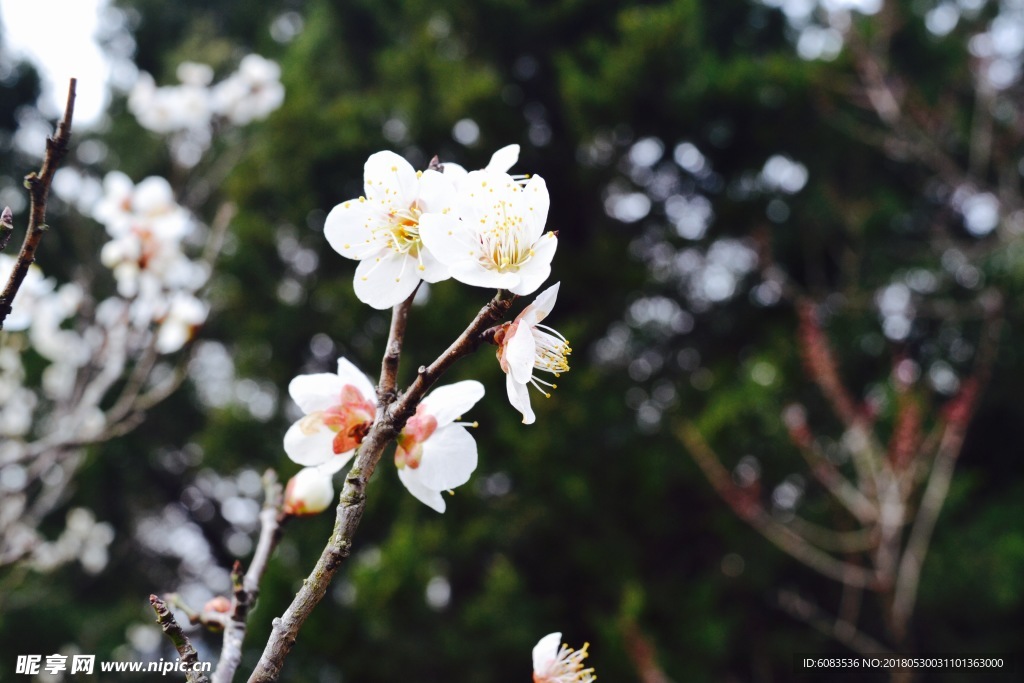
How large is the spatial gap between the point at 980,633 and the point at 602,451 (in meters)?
1.86

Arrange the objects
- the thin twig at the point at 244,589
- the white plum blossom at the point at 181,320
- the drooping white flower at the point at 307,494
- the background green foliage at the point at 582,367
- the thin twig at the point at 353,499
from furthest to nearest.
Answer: the background green foliage at the point at 582,367
the white plum blossom at the point at 181,320
the drooping white flower at the point at 307,494
the thin twig at the point at 244,589
the thin twig at the point at 353,499

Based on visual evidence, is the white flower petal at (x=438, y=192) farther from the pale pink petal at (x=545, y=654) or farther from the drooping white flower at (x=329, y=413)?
the pale pink petal at (x=545, y=654)

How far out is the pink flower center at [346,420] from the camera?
21.6 inches

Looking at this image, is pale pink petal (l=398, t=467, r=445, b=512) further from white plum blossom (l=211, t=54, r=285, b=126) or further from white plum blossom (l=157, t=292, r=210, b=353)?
white plum blossom (l=211, t=54, r=285, b=126)

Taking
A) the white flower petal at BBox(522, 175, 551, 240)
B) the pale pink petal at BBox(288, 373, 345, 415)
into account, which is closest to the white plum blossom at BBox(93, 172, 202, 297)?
the pale pink petal at BBox(288, 373, 345, 415)

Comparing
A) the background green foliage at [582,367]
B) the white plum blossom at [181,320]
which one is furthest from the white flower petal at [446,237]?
the background green foliage at [582,367]

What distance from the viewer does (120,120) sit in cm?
463

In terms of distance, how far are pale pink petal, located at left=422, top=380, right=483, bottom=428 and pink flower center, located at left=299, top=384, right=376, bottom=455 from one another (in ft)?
→ 0.14

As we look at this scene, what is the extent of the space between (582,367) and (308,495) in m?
2.32

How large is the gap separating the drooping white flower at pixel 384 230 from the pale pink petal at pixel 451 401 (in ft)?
0.25

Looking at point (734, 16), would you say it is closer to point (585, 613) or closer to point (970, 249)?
point (970, 249)

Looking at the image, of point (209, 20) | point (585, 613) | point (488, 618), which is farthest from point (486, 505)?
point (209, 20)

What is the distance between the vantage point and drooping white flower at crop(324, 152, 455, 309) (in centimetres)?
57

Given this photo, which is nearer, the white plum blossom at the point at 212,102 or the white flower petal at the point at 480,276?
the white flower petal at the point at 480,276
